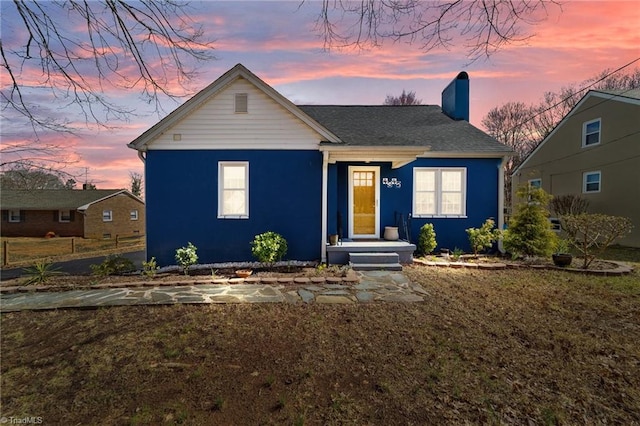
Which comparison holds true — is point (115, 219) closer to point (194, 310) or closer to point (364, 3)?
point (194, 310)

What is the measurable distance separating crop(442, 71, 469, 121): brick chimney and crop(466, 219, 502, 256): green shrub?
4726 millimetres

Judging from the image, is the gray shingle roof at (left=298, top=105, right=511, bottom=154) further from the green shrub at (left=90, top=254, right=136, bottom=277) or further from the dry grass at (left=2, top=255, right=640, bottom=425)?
the green shrub at (left=90, top=254, right=136, bottom=277)

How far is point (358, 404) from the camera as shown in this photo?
8.74ft

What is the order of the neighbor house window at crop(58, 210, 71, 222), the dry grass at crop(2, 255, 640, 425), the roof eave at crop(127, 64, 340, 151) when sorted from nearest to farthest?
the dry grass at crop(2, 255, 640, 425)
the roof eave at crop(127, 64, 340, 151)
the neighbor house window at crop(58, 210, 71, 222)

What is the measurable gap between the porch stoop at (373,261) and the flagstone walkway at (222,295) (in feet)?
3.91

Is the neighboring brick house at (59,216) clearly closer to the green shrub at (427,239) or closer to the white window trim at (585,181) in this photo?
the green shrub at (427,239)

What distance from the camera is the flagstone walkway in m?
5.48

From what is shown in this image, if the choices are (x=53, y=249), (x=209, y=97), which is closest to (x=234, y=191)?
(x=209, y=97)

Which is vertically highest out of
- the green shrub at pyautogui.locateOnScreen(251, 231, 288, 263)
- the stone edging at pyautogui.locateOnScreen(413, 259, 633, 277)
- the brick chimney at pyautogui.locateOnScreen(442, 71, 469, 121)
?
the brick chimney at pyautogui.locateOnScreen(442, 71, 469, 121)

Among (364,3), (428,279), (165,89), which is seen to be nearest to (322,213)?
(428,279)

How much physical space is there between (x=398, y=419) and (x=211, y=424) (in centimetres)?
148

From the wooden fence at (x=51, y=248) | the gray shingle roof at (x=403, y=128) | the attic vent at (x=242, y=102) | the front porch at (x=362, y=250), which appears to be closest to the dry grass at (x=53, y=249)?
the wooden fence at (x=51, y=248)

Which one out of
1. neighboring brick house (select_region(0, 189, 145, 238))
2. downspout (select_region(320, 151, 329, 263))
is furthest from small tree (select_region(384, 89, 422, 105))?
neighboring brick house (select_region(0, 189, 145, 238))

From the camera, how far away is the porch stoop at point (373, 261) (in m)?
8.02
